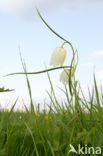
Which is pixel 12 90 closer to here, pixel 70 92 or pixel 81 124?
pixel 70 92

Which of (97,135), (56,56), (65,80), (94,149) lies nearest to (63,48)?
(56,56)

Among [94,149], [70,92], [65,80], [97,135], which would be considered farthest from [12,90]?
[94,149]

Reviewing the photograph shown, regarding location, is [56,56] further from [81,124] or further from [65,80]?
[81,124]

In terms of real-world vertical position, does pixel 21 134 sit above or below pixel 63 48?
below

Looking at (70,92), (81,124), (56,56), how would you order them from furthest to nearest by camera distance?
1. (56,56)
2. (70,92)
3. (81,124)

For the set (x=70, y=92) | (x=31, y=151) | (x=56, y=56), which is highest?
(x=56, y=56)

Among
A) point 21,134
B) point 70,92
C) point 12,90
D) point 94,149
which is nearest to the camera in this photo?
point 94,149

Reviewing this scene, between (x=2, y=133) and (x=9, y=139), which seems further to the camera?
(x=2, y=133)
